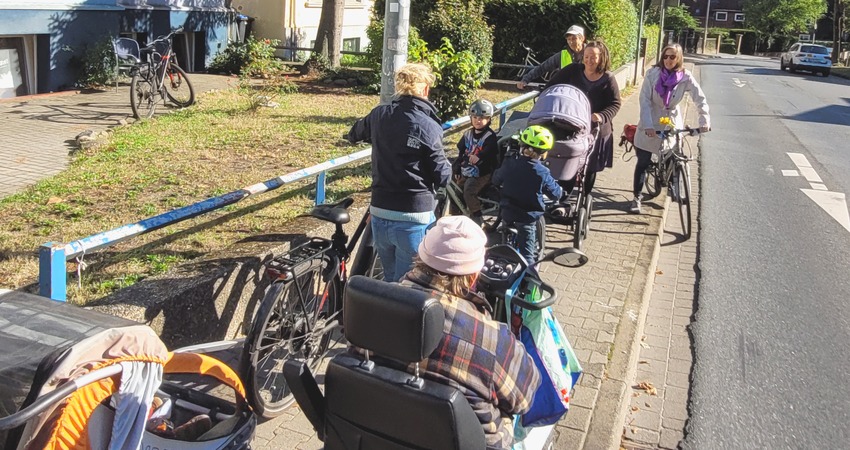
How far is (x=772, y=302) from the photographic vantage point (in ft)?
21.7

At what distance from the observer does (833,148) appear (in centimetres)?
1502

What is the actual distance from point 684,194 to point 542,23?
1542 centimetres

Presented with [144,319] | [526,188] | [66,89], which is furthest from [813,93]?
[144,319]

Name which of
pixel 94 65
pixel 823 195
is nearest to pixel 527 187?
pixel 823 195

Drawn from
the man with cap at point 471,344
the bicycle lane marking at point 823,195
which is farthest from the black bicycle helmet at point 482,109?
the bicycle lane marking at point 823,195

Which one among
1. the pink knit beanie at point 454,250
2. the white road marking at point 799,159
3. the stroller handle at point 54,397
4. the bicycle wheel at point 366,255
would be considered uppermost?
the pink knit beanie at point 454,250

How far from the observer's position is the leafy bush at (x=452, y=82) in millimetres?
12570

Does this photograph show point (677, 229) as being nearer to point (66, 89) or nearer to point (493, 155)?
point (493, 155)

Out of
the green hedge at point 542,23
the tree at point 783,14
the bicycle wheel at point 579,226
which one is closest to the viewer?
the bicycle wheel at point 579,226

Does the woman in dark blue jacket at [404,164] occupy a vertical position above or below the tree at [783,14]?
below

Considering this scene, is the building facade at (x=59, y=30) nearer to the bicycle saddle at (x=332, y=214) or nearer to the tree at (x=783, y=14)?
the bicycle saddle at (x=332, y=214)

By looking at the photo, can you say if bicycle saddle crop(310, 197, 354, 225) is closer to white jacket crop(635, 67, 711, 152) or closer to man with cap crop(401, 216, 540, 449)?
man with cap crop(401, 216, 540, 449)

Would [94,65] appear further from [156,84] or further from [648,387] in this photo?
[648,387]

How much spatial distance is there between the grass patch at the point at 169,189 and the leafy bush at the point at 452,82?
162 centimetres
